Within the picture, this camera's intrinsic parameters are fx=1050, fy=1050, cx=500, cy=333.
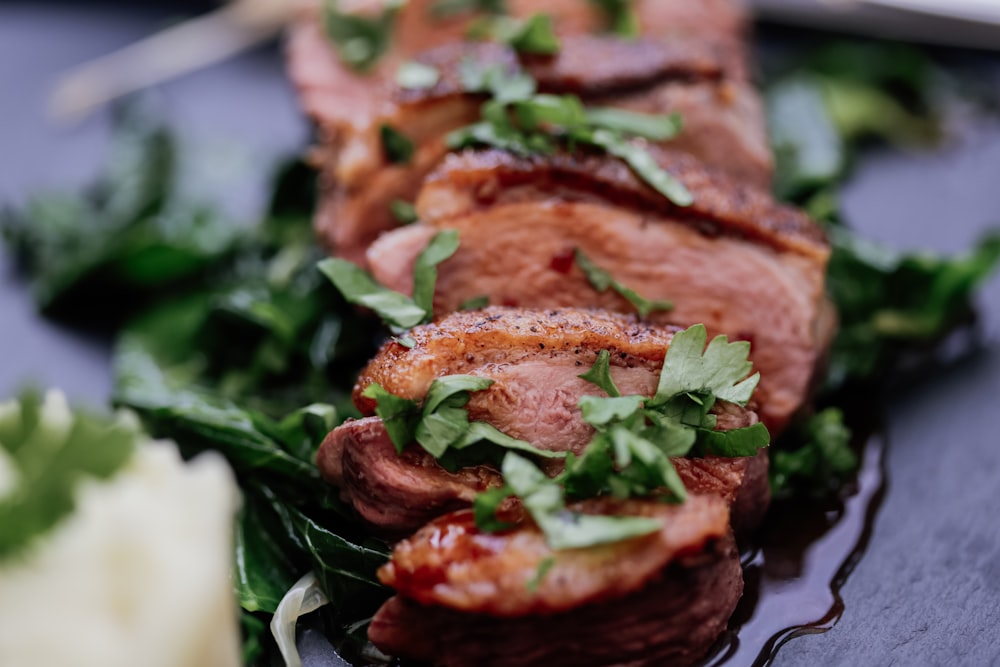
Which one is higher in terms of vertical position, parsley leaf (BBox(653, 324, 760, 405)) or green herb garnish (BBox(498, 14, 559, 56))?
green herb garnish (BBox(498, 14, 559, 56))

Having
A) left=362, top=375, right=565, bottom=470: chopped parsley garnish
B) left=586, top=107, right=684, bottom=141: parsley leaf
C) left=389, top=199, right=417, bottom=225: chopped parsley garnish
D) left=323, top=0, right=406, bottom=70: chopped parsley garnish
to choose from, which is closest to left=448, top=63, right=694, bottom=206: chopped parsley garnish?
left=586, top=107, right=684, bottom=141: parsley leaf

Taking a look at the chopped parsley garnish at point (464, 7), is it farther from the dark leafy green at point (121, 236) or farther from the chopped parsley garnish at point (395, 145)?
the dark leafy green at point (121, 236)

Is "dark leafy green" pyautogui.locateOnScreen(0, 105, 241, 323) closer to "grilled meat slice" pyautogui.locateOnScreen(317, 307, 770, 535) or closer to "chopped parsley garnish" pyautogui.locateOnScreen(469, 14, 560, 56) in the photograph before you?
"chopped parsley garnish" pyautogui.locateOnScreen(469, 14, 560, 56)

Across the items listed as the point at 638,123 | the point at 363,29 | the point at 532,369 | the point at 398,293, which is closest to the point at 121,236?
the point at 363,29

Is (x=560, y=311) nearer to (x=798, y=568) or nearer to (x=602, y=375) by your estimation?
(x=602, y=375)

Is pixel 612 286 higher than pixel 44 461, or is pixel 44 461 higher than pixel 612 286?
pixel 44 461

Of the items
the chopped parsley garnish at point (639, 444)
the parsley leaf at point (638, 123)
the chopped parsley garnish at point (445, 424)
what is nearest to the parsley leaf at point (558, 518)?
the chopped parsley garnish at point (639, 444)

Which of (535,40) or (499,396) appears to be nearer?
(499,396)
